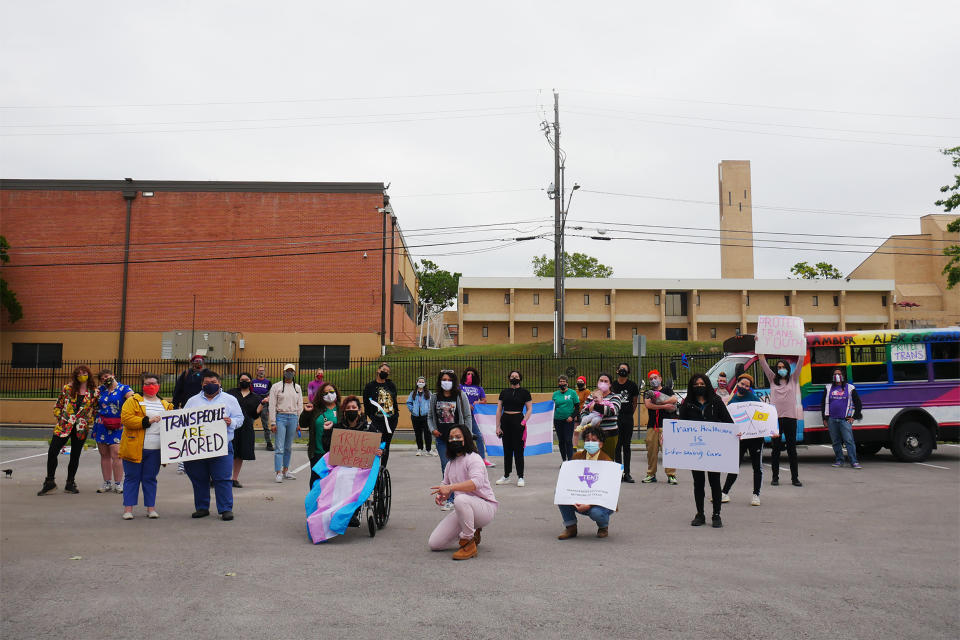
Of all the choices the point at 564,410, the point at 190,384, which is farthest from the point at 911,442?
the point at 190,384

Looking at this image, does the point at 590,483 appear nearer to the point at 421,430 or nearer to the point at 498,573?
the point at 498,573

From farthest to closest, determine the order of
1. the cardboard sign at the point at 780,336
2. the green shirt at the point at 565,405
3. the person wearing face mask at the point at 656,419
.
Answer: the cardboard sign at the point at 780,336 < the green shirt at the point at 565,405 < the person wearing face mask at the point at 656,419

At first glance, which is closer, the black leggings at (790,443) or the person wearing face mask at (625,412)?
the black leggings at (790,443)

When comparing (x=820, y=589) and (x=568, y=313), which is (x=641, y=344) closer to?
→ (x=820, y=589)

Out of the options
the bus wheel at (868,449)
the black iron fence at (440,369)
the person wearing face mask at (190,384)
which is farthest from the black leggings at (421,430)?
the bus wheel at (868,449)

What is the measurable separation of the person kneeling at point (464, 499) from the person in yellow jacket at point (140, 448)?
378cm

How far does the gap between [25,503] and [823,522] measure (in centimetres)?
1050

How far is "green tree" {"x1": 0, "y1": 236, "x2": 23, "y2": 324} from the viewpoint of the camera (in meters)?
39.7

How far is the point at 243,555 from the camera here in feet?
23.9

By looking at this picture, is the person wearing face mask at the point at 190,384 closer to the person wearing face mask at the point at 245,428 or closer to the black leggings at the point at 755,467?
the person wearing face mask at the point at 245,428

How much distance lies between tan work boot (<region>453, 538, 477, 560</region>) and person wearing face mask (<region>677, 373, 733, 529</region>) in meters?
3.09

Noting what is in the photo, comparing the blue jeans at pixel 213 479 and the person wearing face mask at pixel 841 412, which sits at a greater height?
the person wearing face mask at pixel 841 412

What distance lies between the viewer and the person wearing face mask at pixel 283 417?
12977 mm

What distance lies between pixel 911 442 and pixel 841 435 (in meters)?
2.08
